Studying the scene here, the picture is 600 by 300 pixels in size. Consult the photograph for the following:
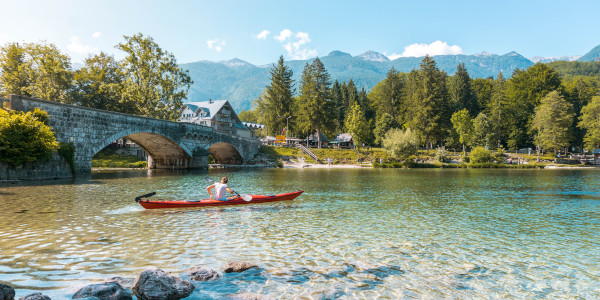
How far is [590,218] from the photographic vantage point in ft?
45.2

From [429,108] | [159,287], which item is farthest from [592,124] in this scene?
[159,287]

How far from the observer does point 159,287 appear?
18.3 feet

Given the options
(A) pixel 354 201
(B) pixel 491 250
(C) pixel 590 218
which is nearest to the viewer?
(B) pixel 491 250

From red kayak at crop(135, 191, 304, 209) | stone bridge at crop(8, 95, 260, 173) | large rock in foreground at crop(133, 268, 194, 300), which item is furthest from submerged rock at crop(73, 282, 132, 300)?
stone bridge at crop(8, 95, 260, 173)

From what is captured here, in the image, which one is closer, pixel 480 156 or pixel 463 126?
pixel 480 156

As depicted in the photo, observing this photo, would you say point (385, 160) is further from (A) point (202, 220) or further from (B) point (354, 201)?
(A) point (202, 220)

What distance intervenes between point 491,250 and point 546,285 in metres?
2.35

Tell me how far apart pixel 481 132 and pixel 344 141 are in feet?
112

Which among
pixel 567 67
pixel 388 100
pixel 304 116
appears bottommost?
pixel 304 116

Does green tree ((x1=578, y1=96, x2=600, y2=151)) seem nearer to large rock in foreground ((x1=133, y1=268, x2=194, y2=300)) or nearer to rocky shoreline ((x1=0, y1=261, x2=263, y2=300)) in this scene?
rocky shoreline ((x1=0, y1=261, x2=263, y2=300))

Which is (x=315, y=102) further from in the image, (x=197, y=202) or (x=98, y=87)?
(x=197, y=202)

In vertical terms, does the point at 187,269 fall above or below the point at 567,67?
below

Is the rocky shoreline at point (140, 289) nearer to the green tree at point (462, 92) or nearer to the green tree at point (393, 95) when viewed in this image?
the green tree at point (393, 95)

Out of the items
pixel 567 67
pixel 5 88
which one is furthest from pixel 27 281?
pixel 567 67
